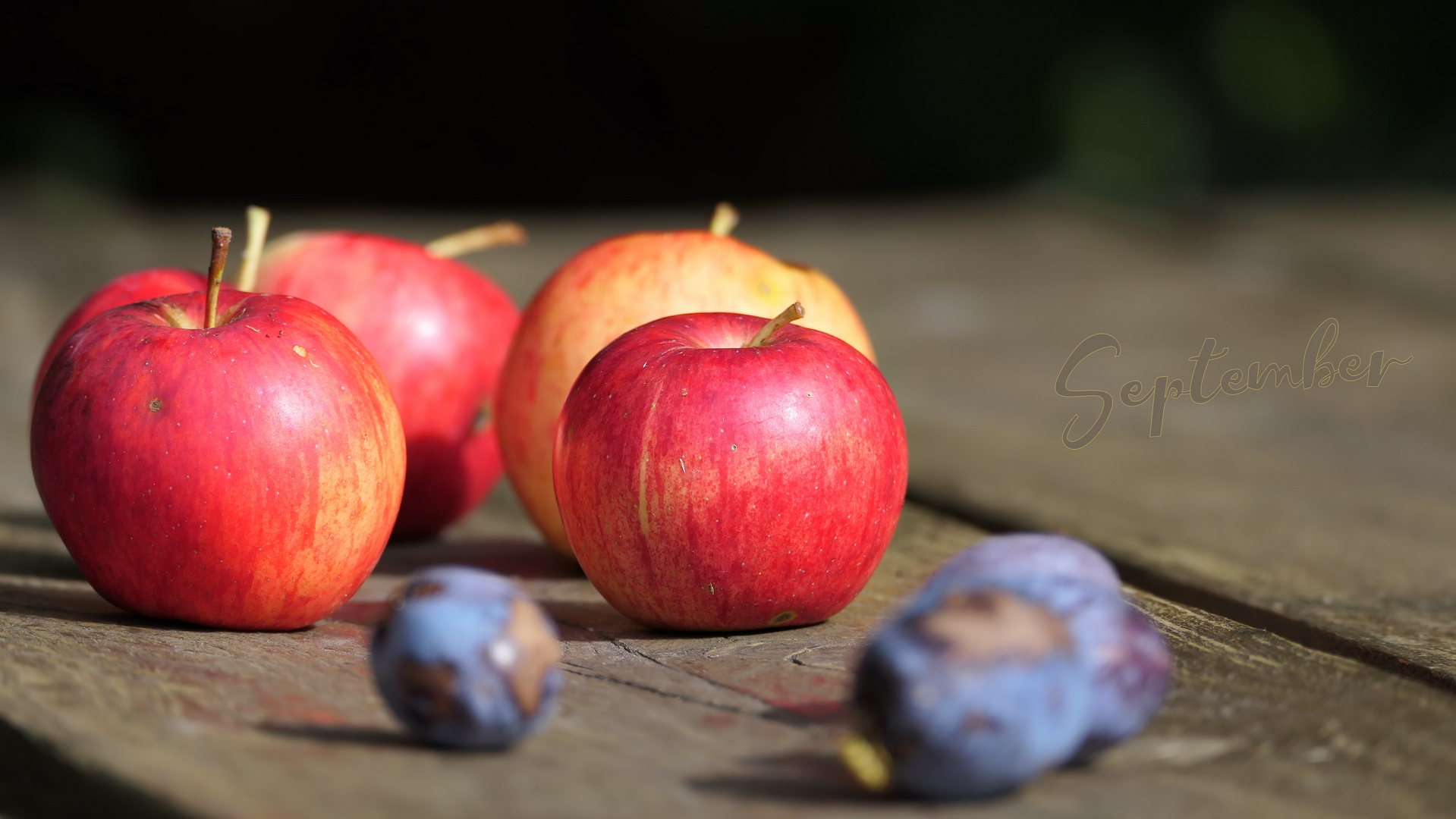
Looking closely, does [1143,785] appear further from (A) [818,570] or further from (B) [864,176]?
(B) [864,176]

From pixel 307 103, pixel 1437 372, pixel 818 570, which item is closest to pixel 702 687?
pixel 818 570

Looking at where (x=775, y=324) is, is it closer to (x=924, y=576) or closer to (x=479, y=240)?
(x=924, y=576)

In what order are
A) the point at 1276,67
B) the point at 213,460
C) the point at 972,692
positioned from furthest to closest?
the point at 1276,67
the point at 213,460
the point at 972,692

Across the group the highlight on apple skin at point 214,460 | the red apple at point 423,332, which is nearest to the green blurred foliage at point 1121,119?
the red apple at point 423,332

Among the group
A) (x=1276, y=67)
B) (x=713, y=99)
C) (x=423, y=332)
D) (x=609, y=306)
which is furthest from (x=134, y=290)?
(x=1276, y=67)

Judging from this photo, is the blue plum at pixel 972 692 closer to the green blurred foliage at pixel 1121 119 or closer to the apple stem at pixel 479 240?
the apple stem at pixel 479 240

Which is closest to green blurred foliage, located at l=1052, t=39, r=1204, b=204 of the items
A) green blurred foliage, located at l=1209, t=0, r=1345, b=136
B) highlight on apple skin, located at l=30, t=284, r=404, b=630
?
green blurred foliage, located at l=1209, t=0, r=1345, b=136

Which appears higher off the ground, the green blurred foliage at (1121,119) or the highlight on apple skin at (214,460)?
the green blurred foliage at (1121,119)

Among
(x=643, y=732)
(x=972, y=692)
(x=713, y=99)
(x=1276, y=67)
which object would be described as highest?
(x=1276, y=67)
